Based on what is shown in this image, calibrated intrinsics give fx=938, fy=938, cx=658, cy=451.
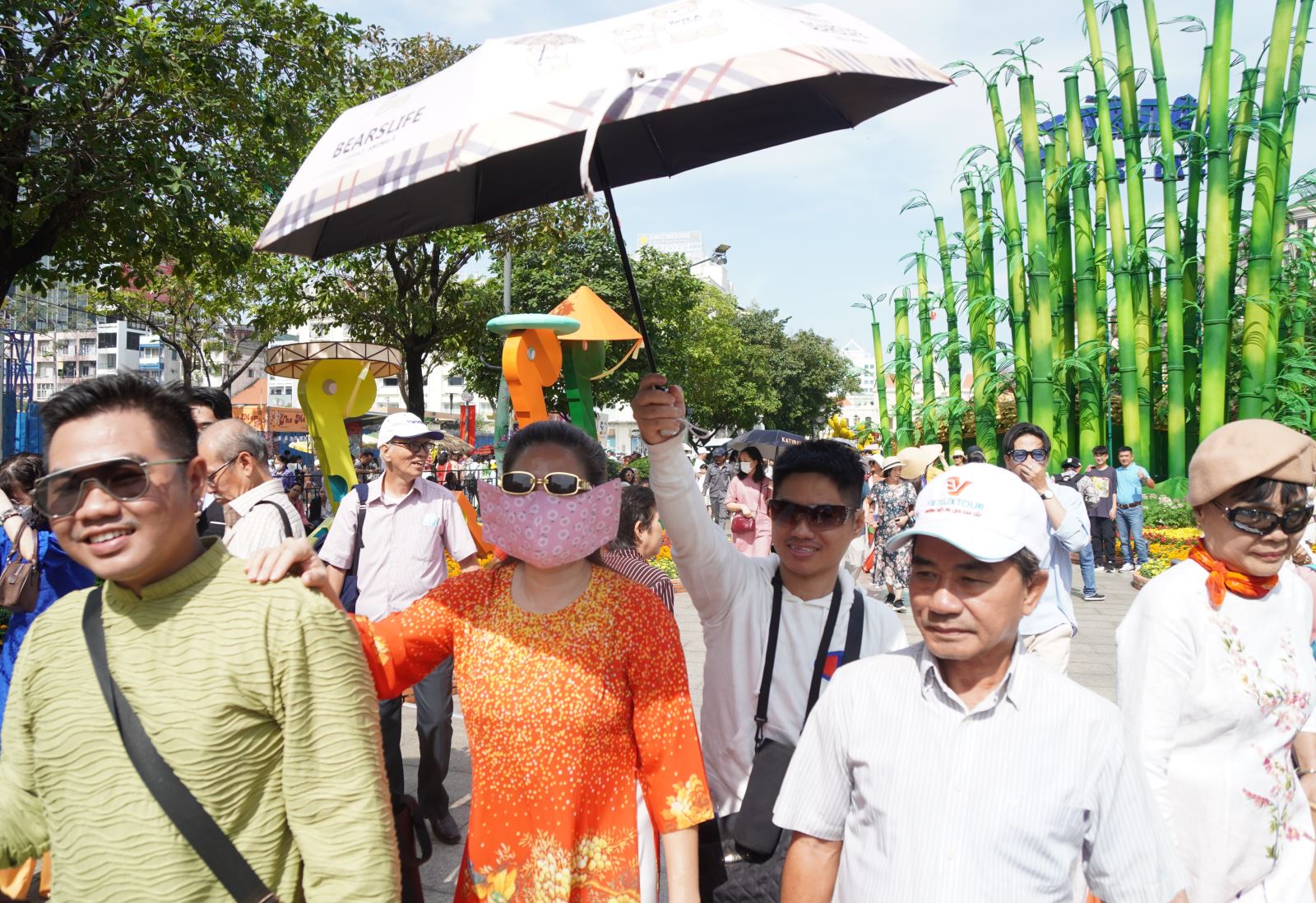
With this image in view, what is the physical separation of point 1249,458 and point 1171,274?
18.3 meters

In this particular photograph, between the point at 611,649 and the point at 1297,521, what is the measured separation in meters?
Result: 1.68

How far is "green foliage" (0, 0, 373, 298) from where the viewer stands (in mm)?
7191

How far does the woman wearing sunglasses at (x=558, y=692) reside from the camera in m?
1.96

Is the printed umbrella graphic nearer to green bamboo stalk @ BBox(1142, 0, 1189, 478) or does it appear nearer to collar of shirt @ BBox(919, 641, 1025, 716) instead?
collar of shirt @ BBox(919, 641, 1025, 716)

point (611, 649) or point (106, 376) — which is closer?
point (106, 376)

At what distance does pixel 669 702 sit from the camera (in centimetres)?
205

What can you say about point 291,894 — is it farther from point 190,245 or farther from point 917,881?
point 190,245

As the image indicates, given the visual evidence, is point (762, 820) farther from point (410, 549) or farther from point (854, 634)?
point (410, 549)

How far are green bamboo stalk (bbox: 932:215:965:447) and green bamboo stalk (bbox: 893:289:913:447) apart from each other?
1.41m

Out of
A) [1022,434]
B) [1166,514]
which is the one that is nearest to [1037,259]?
[1166,514]

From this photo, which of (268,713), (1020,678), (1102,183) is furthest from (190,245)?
(1102,183)

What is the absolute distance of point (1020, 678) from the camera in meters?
1.69

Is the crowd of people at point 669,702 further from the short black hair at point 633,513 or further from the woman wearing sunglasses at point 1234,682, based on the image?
the short black hair at point 633,513

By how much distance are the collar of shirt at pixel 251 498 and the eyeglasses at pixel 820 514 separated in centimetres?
237
